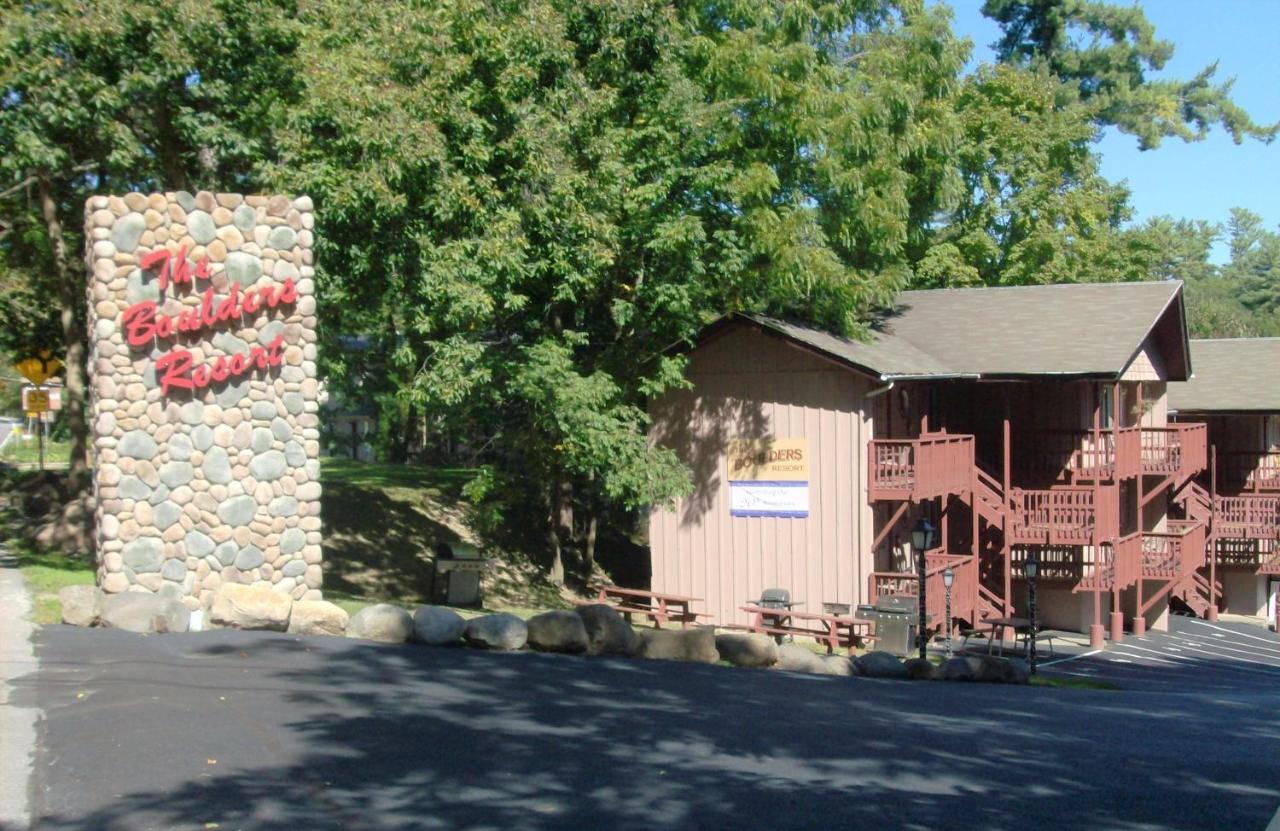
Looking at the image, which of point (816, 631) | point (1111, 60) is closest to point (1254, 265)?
point (1111, 60)

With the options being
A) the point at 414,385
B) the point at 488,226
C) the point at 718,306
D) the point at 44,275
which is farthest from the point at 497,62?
the point at 44,275

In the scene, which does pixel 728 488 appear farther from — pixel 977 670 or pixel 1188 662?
pixel 977 670

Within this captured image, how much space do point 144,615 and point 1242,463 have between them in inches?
1277

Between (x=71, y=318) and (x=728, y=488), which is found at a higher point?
(x=71, y=318)

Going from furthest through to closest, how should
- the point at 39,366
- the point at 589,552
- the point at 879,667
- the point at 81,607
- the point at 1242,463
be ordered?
the point at 1242,463 → the point at 589,552 → the point at 39,366 → the point at 879,667 → the point at 81,607

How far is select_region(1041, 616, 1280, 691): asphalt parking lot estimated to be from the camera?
73.2 feet

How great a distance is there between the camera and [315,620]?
13.5 metres

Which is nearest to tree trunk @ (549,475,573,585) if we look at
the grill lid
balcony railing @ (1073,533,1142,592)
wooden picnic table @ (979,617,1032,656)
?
the grill lid

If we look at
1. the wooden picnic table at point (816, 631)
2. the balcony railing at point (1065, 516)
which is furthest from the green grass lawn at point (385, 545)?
the balcony railing at point (1065, 516)

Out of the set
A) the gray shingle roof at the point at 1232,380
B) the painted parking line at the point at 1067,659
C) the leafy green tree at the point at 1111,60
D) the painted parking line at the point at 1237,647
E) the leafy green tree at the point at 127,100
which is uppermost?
the leafy green tree at the point at 1111,60

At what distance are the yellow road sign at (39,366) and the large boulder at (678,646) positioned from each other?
618 inches

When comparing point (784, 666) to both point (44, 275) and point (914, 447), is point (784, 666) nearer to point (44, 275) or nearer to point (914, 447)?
point (914, 447)

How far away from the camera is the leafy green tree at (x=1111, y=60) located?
172ft

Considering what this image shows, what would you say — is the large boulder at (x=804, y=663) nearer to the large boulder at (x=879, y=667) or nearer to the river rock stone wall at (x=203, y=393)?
the large boulder at (x=879, y=667)
